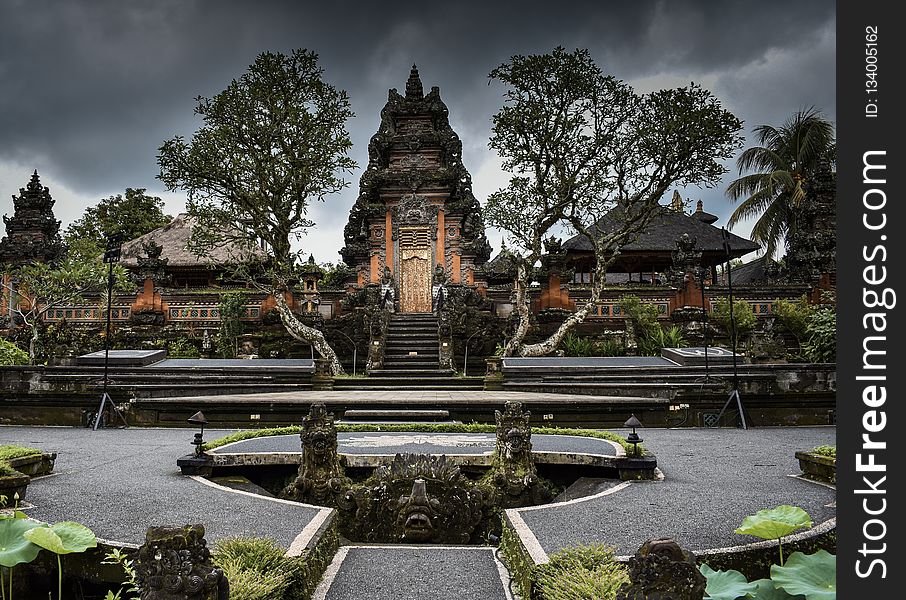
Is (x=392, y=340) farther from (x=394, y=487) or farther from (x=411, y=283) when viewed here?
(x=394, y=487)

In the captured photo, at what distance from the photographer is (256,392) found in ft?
44.2

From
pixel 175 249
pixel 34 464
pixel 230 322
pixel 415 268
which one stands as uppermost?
pixel 175 249

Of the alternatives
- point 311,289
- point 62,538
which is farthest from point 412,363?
point 62,538

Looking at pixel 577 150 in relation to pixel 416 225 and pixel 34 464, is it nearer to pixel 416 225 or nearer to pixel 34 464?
pixel 416 225

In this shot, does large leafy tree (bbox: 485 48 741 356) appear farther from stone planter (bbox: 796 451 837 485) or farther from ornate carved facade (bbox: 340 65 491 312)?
stone planter (bbox: 796 451 837 485)

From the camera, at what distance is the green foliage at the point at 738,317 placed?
20.0 meters

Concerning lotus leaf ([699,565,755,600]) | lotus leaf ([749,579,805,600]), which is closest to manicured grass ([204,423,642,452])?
lotus leaf ([699,565,755,600])

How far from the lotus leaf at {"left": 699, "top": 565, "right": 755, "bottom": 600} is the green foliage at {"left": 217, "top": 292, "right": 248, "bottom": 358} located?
60.6 ft

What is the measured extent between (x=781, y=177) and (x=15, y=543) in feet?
103

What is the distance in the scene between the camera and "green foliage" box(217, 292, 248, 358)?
65.1 ft

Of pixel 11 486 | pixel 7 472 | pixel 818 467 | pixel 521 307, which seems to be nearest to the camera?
pixel 11 486

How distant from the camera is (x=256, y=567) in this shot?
3.27 metres

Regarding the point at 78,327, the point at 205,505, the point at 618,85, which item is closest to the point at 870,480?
the point at 205,505

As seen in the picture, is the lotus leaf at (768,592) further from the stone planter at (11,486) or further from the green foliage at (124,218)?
the green foliage at (124,218)
